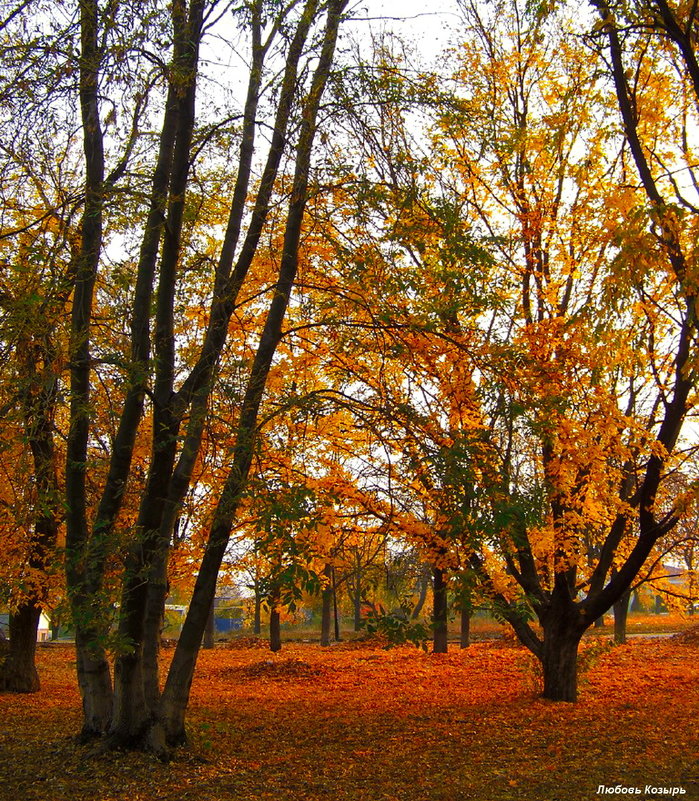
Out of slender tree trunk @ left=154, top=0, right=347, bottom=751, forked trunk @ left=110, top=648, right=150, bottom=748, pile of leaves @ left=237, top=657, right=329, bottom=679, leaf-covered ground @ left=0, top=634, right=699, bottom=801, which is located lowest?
pile of leaves @ left=237, top=657, right=329, bottom=679

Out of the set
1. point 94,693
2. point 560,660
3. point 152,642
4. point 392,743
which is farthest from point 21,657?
point 560,660

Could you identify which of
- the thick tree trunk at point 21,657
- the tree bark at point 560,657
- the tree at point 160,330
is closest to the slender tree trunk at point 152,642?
the tree at point 160,330

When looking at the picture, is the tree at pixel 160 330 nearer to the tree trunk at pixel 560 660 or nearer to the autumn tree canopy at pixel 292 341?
the autumn tree canopy at pixel 292 341

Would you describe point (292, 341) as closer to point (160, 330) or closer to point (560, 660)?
point (160, 330)

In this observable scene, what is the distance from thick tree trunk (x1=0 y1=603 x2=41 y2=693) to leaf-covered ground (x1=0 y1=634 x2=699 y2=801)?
1.42 feet

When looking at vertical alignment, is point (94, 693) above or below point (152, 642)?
below

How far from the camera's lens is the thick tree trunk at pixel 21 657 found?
12297mm

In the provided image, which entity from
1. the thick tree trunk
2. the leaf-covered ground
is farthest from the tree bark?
the thick tree trunk

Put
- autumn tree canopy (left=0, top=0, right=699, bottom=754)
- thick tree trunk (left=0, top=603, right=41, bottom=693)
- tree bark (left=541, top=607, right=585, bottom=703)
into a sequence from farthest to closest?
1. thick tree trunk (left=0, top=603, right=41, bottom=693)
2. tree bark (left=541, top=607, right=585, bottom=703)
3. autumn tree canopy (left=0, top=0, right=699, bottom=754)

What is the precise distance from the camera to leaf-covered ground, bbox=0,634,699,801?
20.7 ft

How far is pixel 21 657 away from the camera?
12.5m

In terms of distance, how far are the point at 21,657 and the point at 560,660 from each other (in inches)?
352

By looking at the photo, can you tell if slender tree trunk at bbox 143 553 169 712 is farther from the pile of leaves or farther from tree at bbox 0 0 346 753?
the pile of leaves

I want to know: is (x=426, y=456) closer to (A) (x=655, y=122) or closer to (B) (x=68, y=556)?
(B) (x=68, y=556)
